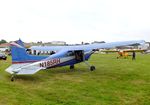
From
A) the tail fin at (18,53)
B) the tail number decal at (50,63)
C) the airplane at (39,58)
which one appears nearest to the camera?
the airplane at (39,58)

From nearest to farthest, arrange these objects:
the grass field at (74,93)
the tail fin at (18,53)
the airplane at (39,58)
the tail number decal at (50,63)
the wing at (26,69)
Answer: the grass field at (74,93), the wing at (26,69), the airplane at (39,58), the tail number decal at (50,63), the tail fin at (18,53)

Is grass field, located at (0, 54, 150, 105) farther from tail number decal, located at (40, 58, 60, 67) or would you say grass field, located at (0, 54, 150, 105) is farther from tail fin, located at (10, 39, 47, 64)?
tail fin, located at (10, 39, 47, 64)

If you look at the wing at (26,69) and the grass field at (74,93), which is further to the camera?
the wing at (26,69)

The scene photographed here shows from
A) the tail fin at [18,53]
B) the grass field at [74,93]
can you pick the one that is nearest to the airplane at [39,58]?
the tail fin at [18,53]

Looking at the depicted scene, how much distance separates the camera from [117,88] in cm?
1246

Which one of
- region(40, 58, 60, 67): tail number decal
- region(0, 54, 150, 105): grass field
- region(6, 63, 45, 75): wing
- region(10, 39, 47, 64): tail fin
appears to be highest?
region(10, 39, 47, 64): tail fin

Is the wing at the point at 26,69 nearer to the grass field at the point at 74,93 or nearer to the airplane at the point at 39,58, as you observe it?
the airplane at the point at 39,58

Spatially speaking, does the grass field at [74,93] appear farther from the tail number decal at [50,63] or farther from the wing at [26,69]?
the tail number decal at [50,63]

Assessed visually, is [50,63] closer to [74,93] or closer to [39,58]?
[39,58]

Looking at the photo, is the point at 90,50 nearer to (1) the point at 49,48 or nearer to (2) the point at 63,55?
(2) the point at 63,55

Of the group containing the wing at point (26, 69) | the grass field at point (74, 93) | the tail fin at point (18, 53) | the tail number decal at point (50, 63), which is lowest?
the grass field at point (74, 93)

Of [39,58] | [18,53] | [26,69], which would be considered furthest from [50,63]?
[26,69]

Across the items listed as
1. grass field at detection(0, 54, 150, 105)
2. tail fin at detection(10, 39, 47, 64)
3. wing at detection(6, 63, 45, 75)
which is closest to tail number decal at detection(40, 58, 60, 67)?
wing at detection(6, 63, 45, 75)

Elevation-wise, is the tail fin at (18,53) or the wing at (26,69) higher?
the tail fin at (18,53)
